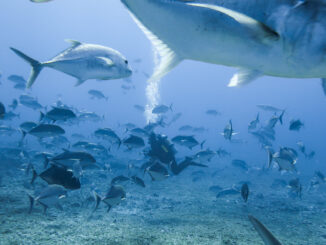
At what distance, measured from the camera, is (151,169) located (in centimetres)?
512

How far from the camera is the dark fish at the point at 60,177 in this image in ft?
13.6

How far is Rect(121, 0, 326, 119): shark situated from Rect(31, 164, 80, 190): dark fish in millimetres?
4055

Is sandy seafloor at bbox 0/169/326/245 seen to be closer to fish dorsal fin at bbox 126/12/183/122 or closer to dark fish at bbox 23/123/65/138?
dark fish at bbox 23/123/65/138

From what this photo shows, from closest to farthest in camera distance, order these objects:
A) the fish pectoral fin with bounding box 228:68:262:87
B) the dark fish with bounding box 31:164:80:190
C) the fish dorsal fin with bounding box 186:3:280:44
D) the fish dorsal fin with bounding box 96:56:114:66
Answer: the fish dorsal fin with bounding box 186:3:280:44, the fish pectoral fin with bounding box 228:68:262:87, the fish dorsal fin with bounding box 96:56:114:66, the dark fish with bounding box 31:164:80:190

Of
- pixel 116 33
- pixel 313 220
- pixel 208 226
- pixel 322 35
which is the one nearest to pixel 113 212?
pixel 208 226

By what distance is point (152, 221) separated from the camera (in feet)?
17.3

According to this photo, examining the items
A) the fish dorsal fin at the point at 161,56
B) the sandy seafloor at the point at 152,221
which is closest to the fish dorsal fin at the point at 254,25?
the fish dorsal fin at the point at 161,56

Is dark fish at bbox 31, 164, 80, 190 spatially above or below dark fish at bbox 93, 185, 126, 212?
above

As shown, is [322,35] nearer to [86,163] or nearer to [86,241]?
[86,241]

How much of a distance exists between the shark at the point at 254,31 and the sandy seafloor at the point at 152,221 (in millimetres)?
3875

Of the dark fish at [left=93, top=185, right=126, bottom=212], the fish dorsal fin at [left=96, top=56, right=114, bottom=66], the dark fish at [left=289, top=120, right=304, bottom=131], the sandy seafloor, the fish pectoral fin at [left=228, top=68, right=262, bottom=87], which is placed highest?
the fish dorsal fin at [left=96, top=56, right=114, bottom=66]

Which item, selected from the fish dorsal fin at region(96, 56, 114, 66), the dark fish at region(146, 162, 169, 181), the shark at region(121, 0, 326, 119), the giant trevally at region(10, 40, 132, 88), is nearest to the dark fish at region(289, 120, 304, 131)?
the dark fish at region(146, 162, 169, 181)

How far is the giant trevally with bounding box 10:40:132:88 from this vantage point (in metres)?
2.71

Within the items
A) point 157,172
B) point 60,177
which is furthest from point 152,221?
point 60,177
